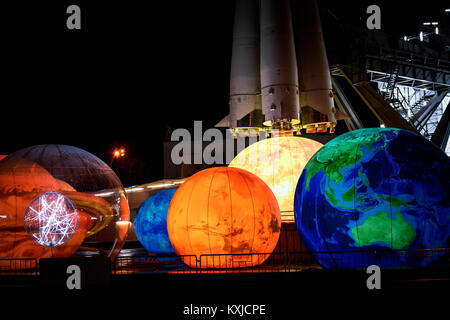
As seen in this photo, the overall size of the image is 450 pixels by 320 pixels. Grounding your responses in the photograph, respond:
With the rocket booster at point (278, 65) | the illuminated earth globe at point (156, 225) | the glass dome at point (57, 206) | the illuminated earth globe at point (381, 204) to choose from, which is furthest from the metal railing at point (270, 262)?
the rocket booster at point (278, 65)

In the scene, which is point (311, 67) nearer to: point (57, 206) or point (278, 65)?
point (278, 65)

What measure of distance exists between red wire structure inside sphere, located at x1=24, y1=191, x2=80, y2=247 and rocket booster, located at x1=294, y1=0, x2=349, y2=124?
1760cm

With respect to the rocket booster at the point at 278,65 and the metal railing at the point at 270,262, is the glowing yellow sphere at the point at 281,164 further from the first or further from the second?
the rocket booster at the point at 278,65

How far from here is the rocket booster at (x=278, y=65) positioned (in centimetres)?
2520

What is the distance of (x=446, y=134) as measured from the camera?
137 feet

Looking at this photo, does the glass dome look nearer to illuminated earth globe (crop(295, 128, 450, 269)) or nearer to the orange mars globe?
the orange mars globe

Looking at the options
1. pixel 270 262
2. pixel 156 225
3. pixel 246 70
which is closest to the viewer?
pixel 270 262

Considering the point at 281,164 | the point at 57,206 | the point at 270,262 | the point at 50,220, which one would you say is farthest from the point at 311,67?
the point at 50,220

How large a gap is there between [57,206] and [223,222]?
4.13m

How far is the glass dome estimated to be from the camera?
13.1 meters

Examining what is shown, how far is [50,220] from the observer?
513 inches

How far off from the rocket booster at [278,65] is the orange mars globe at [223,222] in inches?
470
